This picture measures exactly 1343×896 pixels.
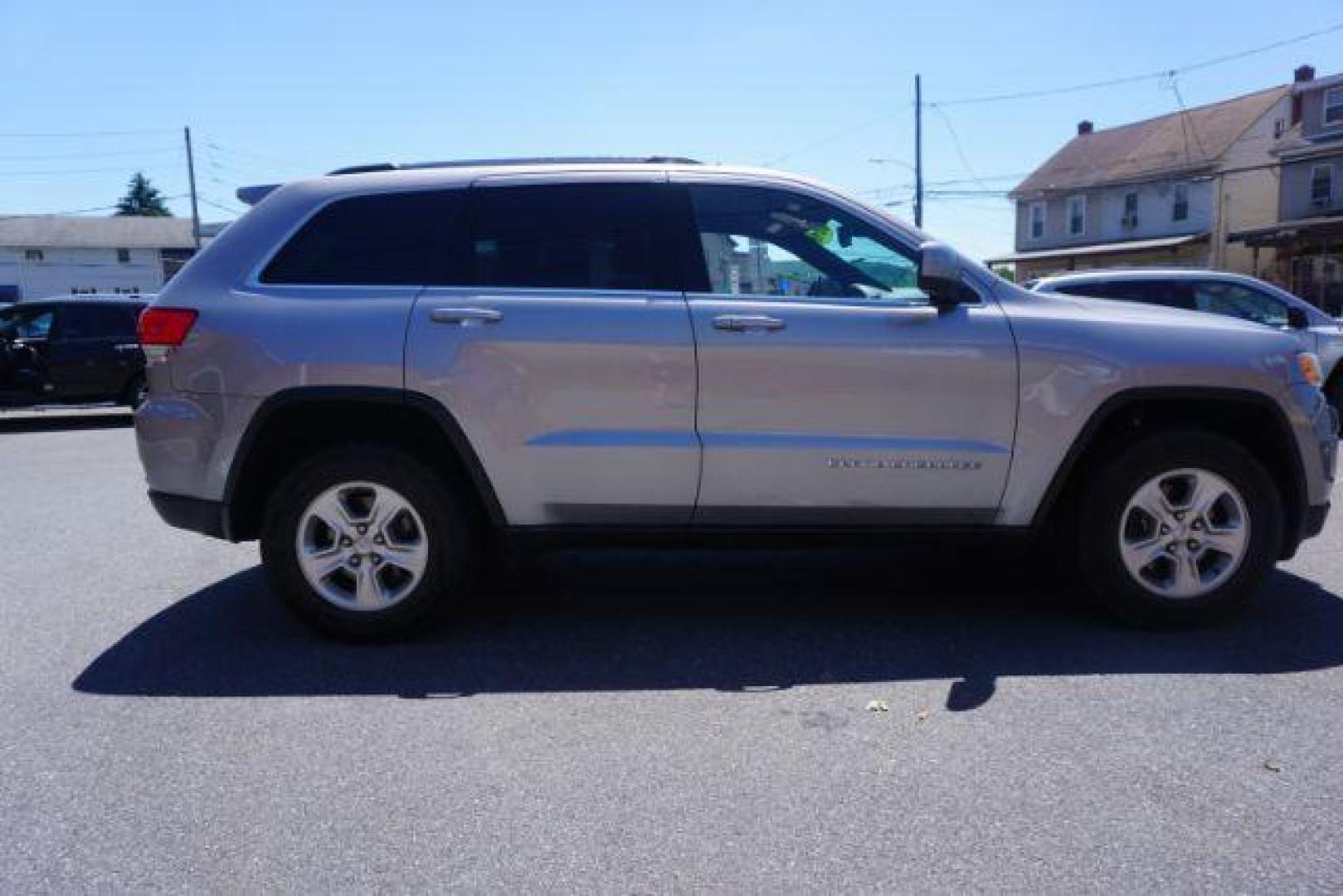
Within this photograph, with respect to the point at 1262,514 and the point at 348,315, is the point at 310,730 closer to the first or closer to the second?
the point at 348,315

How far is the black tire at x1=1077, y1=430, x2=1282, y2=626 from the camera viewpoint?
442cm

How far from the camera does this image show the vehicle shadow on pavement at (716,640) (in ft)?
13.3

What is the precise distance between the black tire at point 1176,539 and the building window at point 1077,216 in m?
40.8

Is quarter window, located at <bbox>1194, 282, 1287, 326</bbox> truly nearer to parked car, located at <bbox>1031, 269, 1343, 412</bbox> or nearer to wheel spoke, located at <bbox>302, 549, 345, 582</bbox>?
parked car, located at <bbox>1031, 269, 1343, 412</bbox>

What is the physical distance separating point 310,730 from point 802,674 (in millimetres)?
1840

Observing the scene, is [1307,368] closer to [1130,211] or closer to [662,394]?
[662,394]

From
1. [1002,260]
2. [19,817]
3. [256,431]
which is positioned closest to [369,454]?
[256,431]

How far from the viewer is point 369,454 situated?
4348mm

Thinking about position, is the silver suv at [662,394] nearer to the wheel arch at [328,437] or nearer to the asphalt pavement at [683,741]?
the wheel arch at [328,437]

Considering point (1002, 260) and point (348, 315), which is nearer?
point (348, 315)

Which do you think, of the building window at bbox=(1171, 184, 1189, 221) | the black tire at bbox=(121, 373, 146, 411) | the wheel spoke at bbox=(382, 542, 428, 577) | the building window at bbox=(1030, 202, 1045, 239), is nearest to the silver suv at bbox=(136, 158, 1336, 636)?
the wheel spoke at bbox=(382, 542, 428, 577)

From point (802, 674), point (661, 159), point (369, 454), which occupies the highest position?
point (661, 159)

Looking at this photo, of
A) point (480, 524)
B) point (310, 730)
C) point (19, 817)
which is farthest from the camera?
point (480, 524)

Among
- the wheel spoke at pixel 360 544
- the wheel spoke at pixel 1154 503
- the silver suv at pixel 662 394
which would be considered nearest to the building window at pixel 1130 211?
the silver suv at pixel 662 394
